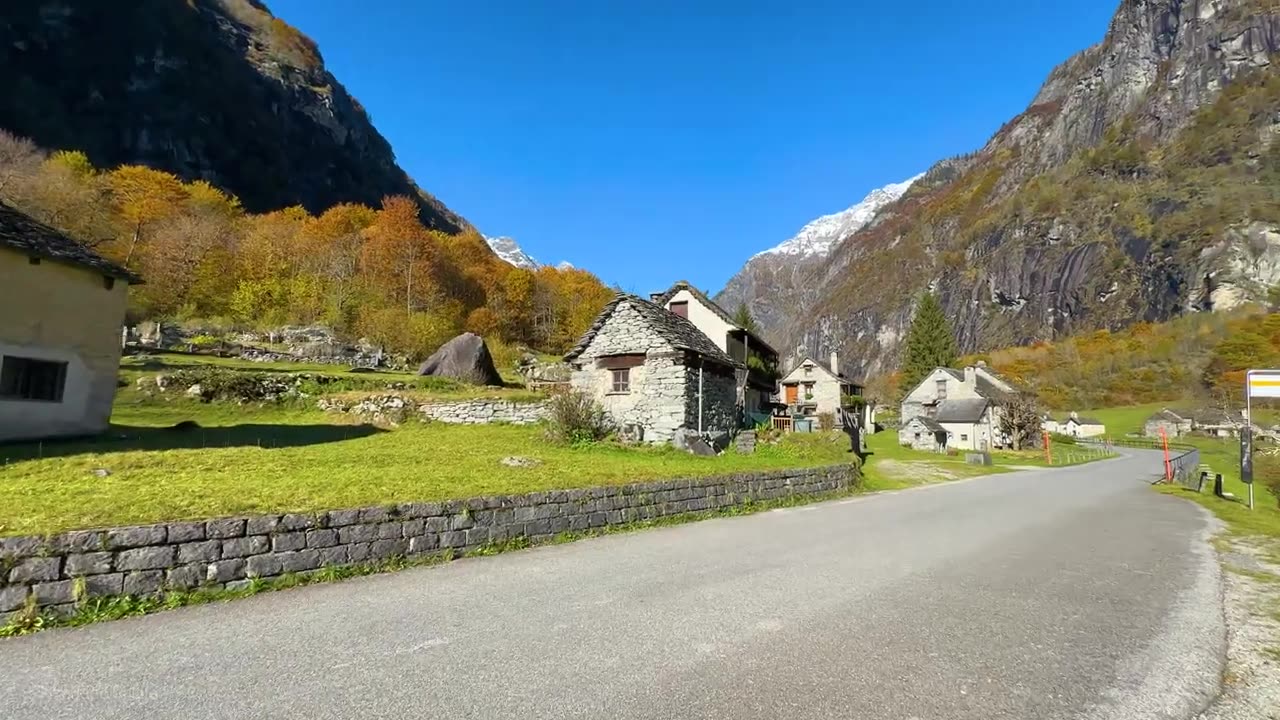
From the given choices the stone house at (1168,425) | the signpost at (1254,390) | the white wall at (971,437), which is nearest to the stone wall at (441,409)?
the signpost at (1254,390)

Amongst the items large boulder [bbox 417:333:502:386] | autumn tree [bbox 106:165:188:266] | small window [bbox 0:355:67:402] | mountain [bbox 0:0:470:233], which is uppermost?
mountain [bbox 0:0:470:233]

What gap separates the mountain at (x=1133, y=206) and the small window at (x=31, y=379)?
152 m

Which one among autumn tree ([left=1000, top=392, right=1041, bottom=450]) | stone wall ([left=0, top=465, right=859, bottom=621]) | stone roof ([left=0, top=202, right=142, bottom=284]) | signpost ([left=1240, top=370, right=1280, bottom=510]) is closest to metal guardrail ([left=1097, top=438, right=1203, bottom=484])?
signpost ([left=1240, top=370, right=1280, bottom=510])

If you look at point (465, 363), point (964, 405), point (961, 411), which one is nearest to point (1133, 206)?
point (964, 405)

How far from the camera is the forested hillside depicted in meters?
42.0

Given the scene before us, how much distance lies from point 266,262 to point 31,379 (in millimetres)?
36280

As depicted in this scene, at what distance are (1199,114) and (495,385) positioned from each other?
604 ft

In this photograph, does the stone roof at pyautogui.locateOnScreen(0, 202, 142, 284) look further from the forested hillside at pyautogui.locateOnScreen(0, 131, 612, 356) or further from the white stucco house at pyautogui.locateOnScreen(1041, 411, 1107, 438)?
the white stucco house at pyautogui.locateOnScreen(1041, 411, 1107, 438)

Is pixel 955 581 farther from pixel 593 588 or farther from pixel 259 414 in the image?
pixel 259 414

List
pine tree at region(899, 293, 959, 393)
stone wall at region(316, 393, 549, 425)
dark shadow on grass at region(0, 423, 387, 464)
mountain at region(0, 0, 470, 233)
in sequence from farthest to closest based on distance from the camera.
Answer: pine tree at region(899, 293, 959, 393) < mountain at region(0, 0, 470, 233) < stone wall at region(316, 393, 549, 425) < dark shadow on grass at region(0, 423, 387, 464)

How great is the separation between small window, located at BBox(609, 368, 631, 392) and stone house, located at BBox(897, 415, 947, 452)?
130 feet

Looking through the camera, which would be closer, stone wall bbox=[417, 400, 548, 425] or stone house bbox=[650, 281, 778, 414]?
stone wall bbox=[417, 400, 548, 425]

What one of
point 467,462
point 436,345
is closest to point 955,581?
point 467,462

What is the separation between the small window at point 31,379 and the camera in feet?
46.3
